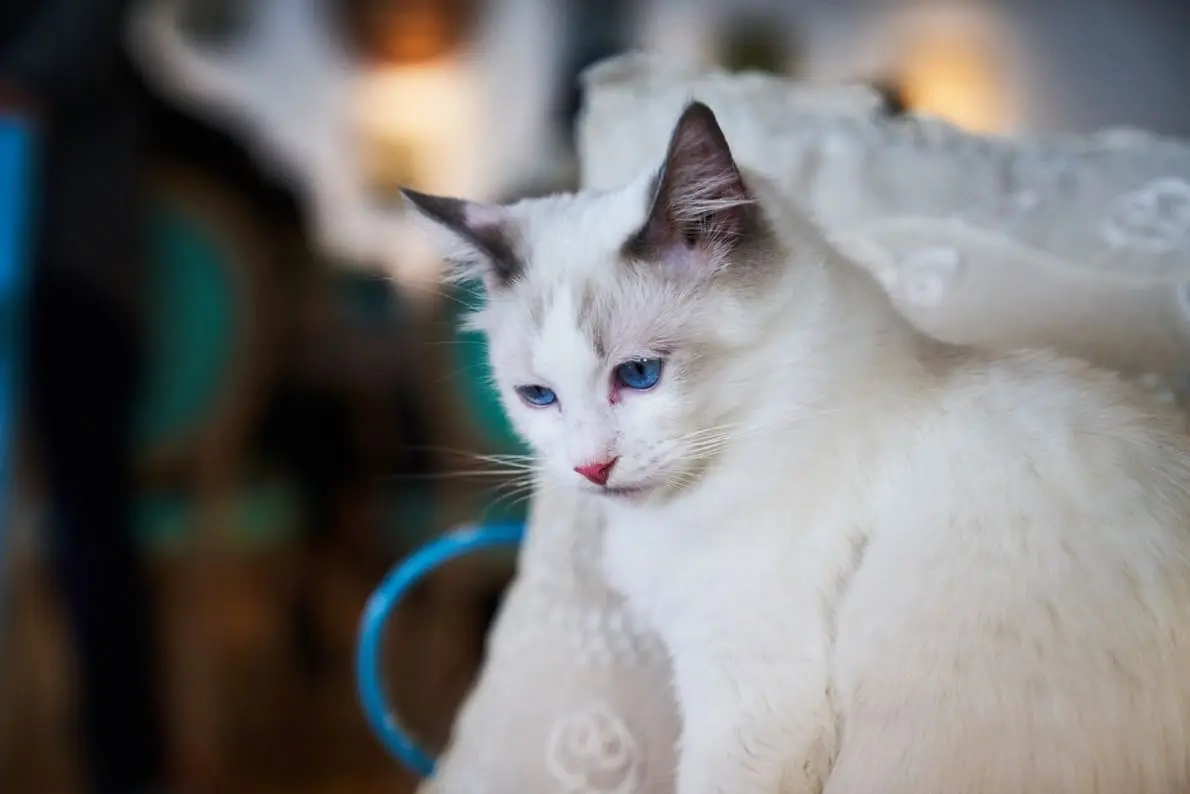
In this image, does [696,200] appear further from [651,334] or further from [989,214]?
[989,214]

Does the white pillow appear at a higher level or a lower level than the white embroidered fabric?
higher

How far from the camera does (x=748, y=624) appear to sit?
22.6 inches

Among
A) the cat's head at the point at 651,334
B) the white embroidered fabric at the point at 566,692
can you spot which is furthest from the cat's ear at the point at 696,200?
the white embroidered fabric at the point at 566,692

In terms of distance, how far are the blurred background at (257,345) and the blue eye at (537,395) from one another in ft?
1.32

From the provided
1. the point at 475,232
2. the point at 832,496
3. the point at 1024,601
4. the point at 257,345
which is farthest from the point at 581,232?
the point at 257,345

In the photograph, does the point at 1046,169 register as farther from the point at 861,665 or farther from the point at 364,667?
the point at 364,667

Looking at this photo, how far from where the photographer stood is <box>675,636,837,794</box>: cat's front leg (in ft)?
1.79

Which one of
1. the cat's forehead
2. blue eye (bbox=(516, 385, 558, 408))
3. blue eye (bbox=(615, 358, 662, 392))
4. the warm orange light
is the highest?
the warm orange light

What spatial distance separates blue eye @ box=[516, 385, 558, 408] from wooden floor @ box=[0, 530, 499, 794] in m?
0.56

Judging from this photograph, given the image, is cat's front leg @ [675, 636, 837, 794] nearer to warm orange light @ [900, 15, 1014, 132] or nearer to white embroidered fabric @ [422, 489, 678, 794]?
white embroidered fabric @ [422, 489, 678, 794]

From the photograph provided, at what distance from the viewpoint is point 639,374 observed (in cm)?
59

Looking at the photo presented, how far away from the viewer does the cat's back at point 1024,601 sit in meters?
0.49

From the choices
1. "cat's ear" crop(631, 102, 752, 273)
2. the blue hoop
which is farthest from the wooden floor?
"cat's ear" crop(631, 102, 752, 273)

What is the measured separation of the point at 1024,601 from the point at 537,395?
0.99 feet
